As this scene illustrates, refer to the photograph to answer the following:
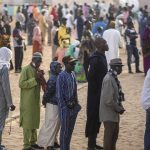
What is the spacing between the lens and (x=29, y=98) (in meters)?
9.99

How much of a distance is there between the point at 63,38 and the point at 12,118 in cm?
553

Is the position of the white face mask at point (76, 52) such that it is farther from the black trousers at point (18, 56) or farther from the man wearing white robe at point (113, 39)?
the black trousers at point (18, 56)

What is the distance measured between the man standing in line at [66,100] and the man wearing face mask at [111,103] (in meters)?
0.47

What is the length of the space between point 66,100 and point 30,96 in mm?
979

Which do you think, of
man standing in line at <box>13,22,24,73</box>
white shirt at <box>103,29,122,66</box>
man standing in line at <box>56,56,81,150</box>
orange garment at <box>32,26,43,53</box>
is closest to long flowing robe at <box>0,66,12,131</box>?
man standing in line at <box>56,56,81,150</box>

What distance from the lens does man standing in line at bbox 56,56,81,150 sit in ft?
30.1

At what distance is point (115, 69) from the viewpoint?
8961 mm

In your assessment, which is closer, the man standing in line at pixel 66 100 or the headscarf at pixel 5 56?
the man standing in line at pixel 66 100

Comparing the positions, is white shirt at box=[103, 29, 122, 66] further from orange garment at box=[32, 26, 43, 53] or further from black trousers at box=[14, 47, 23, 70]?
orange garment at box=[32, 26, 43, 53]

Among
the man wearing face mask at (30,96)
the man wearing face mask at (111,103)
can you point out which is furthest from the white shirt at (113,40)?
the man wearing face mask at (111,103)

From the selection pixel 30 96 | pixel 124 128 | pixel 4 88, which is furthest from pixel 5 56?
pixel 124 128

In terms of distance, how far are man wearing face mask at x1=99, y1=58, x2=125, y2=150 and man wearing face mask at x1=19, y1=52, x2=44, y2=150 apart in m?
1.40

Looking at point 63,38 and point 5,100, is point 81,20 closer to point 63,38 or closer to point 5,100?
point 63,38

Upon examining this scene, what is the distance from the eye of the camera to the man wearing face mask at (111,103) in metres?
8.80
